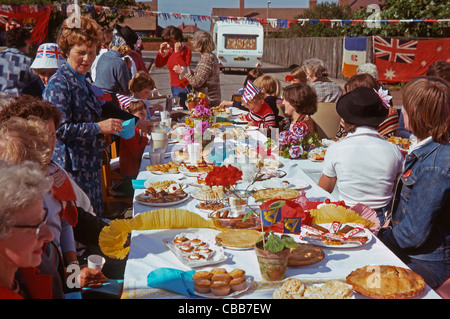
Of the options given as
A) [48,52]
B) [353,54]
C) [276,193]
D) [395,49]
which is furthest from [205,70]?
[353,54]

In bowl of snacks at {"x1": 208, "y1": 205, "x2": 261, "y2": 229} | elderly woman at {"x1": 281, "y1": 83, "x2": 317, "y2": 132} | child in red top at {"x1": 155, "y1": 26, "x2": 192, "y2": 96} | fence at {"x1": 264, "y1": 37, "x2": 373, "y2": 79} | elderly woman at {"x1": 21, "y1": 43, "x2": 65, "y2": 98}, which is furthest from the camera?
fence at {"x1": 264, "y1": 37, "x2": 373, "y2": 79}

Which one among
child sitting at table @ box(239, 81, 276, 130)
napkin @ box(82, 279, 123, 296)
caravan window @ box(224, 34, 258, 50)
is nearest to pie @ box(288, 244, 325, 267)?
napkin @ box(82, 279, 123, 296)

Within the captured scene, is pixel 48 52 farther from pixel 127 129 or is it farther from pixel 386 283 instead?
pixel 386 283

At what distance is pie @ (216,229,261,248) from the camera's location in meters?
2.15

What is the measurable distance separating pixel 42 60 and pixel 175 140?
1702 mm

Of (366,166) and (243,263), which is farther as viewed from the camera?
(366,166)

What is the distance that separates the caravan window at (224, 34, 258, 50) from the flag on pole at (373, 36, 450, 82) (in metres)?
8.29

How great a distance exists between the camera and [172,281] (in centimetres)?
178

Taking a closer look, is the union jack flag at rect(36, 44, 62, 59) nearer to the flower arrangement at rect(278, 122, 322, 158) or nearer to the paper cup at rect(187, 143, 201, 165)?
the paper cup at rect(187, 143, 201, 165)

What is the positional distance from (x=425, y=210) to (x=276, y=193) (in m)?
0.93

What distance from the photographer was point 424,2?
54.6ft

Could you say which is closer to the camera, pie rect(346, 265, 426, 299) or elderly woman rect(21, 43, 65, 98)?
pie rect(346, 265, 426, 299)

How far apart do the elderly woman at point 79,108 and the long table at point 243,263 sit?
1292mm

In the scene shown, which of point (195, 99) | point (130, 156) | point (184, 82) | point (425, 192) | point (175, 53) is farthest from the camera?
point (175, 53)
